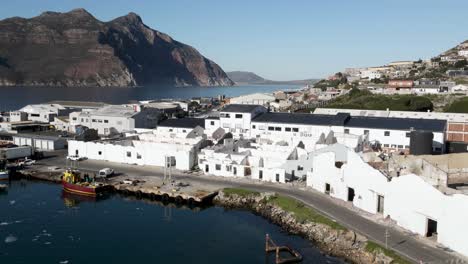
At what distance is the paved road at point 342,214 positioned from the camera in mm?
23859

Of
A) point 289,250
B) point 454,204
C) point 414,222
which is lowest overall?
point 289,250

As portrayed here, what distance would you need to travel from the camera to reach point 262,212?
34.7m

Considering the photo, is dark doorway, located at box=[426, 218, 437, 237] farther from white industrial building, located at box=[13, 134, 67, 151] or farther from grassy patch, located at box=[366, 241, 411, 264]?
white industrial building, located at box=[13, 134, 67, 151]

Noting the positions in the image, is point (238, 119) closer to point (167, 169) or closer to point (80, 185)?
point (167, 169)

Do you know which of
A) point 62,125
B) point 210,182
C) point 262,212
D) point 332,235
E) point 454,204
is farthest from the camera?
point 62,125

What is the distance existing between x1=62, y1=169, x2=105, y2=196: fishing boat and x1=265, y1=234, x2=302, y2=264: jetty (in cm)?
1915

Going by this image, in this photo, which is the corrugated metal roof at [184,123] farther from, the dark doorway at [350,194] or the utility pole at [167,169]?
the dark doorway at [350,194]

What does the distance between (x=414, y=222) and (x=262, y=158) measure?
1856cm

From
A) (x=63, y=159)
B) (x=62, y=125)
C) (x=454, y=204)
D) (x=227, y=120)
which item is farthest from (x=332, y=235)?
(x=62, y=125)

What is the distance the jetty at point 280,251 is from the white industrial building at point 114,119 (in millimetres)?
41460

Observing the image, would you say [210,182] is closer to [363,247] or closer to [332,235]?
[332,235]

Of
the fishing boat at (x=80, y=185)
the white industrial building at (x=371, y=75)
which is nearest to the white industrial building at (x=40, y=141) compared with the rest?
Result: the fishing boat at (x=80, y=185)

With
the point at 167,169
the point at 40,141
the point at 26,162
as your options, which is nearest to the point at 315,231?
the point at 167,169

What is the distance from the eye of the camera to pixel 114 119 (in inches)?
2616
